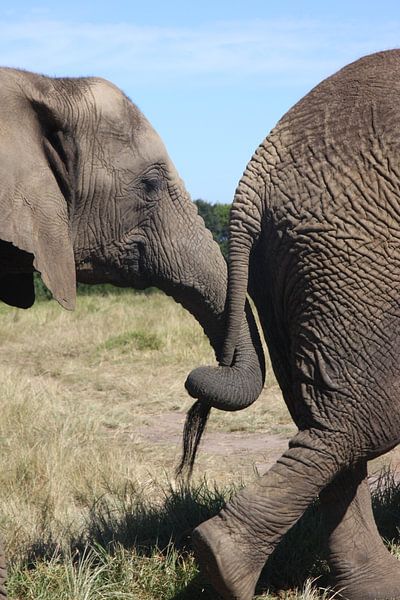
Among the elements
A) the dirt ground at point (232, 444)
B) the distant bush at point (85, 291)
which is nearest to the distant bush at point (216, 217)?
the distant bush at point (85, 291)

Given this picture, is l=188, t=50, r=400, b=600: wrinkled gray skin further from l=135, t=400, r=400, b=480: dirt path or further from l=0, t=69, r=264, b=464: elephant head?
l=135, t=400, r=400, b=480: dirt path

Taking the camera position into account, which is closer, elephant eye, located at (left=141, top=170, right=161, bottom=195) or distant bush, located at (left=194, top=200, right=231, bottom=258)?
elephant eye, located at (left=141, top=170, right=161, bottom=195)

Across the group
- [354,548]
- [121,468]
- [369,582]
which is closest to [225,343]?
[354,548]

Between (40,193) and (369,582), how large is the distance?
78.0 inches

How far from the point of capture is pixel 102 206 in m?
4.45

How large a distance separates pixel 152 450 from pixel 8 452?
131 cm

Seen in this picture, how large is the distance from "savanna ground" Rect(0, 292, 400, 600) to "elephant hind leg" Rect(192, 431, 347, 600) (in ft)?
1.23

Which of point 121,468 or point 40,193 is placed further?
point 121,468

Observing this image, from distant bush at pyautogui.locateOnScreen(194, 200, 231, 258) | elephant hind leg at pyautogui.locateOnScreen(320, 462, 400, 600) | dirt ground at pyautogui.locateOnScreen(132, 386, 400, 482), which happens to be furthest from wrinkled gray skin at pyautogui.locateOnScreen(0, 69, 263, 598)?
distant bush at pyautogui.locateOnScreen(194, 200, 231, 258)

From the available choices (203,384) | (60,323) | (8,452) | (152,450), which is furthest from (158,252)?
(60,323)

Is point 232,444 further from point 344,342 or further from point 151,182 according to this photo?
point 344,342

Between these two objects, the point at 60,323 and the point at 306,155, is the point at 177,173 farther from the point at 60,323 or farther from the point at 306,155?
the point at 60,323

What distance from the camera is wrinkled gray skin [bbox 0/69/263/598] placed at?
412cm

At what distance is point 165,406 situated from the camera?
9.59 m
